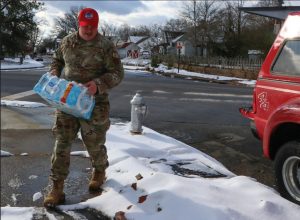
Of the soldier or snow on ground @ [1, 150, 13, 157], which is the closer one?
the soldier

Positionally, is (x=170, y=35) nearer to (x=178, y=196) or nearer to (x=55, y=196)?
(x=55, y=196)

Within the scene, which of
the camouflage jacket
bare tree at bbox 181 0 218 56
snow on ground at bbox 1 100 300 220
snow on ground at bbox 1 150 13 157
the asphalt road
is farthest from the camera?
bare tree at bbox 181 0 218 56

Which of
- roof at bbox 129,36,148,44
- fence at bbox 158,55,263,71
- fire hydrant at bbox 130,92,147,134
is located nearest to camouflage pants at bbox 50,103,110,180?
fire hydrant at bbox 130,92,147,134

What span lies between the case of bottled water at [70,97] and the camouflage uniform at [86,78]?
0.14 m

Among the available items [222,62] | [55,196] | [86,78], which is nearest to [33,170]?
[55,196]

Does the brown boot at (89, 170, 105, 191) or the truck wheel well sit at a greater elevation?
the truck wheel well

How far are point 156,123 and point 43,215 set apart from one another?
543cm

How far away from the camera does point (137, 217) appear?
372 cm

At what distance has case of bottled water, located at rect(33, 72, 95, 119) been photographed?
13.0 feet

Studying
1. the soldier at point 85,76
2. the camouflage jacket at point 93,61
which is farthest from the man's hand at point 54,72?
the camouflage jacket at point 93,61

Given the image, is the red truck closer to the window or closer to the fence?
the window

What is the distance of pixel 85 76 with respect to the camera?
4238mm

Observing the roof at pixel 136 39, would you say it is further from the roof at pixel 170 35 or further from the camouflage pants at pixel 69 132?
the camouflage pants at pixel 69 132

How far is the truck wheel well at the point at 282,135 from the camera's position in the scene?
427 cm
